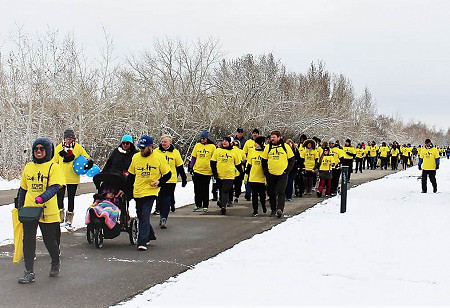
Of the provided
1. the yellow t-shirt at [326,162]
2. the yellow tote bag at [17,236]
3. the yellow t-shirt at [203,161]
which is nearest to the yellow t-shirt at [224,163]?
the yellow t-shirt at [203,161]

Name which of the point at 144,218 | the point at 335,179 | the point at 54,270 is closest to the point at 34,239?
the point at 54,270

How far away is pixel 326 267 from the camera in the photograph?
741 centimetres

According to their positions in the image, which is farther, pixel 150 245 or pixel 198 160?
pixel 198 160

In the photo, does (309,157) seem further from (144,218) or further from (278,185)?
(144,218)

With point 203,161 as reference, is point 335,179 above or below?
below

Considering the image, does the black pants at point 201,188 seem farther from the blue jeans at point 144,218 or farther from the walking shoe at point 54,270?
the walking shoe at point 54,270

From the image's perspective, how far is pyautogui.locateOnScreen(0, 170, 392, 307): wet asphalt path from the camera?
19.9 ft

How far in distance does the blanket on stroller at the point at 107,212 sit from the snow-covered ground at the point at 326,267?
1869mm

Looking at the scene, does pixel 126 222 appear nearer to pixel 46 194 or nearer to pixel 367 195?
pixel 46 194

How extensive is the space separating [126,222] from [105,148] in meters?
23.4

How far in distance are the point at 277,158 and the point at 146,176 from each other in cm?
431

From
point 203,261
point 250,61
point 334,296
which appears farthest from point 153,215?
point 250,61

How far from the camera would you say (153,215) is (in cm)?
1309

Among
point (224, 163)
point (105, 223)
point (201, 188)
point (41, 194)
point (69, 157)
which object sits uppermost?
point (69, 157)
